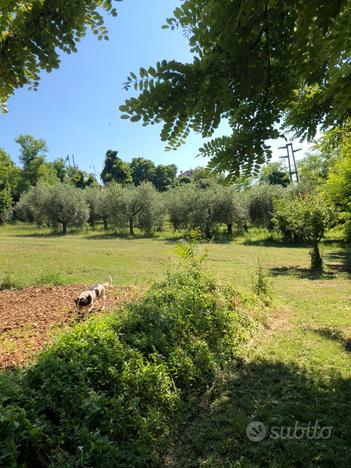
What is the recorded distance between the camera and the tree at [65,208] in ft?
118

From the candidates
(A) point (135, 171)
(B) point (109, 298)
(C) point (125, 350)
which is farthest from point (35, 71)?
(A) point (135, 171)

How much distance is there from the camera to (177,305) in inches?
213

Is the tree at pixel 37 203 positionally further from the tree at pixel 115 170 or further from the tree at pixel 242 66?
the tree at pixel 242 66

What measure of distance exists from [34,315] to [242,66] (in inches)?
252

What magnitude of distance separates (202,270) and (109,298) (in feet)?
8.48

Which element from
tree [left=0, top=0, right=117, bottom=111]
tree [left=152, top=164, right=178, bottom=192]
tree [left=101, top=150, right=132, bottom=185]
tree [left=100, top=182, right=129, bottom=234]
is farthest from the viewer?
tree [left=152, top=164, right=178, bottom=192]

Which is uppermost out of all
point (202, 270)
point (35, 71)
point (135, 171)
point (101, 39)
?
point (135, 171)

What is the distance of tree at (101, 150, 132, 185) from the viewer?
73.9 m

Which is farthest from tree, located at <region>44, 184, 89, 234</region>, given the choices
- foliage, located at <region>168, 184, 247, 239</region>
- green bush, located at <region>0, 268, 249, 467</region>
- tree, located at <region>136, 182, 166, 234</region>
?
green bush, located at <region>0, 268, 249, 467</region>

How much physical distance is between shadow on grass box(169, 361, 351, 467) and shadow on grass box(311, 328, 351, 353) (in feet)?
4.49

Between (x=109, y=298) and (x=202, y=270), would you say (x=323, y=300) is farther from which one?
(x=109, y=298)

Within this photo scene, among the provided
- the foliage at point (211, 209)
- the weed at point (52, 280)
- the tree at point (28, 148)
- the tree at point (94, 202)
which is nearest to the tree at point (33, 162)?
the tree at point (28, 148)

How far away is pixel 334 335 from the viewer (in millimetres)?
6160

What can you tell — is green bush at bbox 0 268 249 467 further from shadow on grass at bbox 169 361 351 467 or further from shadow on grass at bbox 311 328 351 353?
shadow on grass at bbox 311 328 351 353
